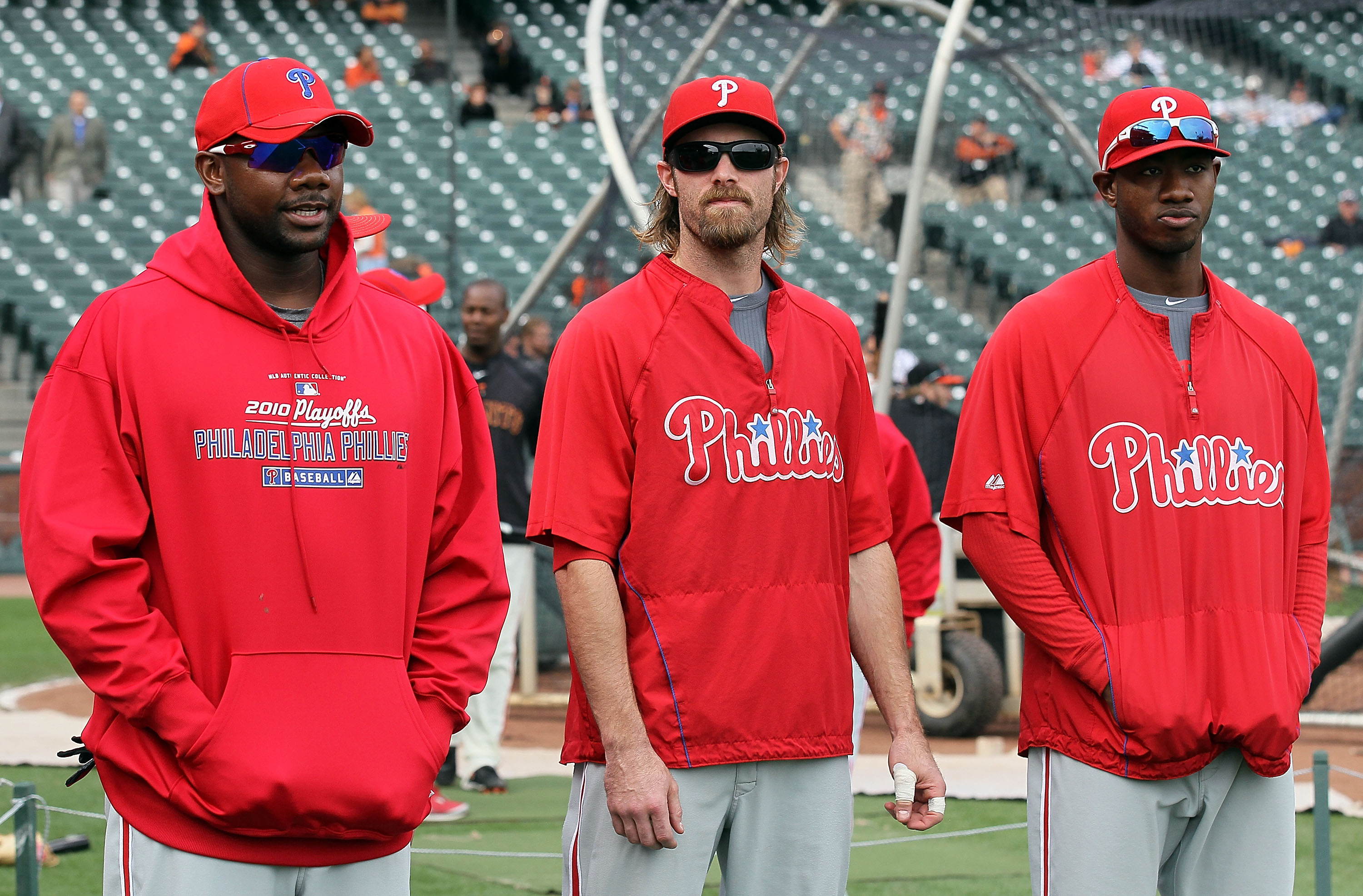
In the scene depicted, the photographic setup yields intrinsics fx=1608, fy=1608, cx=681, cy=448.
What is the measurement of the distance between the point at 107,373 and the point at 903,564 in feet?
10.4

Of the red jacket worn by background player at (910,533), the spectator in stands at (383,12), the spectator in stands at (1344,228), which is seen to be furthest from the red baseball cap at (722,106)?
the spectator in stands at (383,12)

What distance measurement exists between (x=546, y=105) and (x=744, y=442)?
19.1 m

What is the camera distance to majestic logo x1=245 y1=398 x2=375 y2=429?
2.63 m

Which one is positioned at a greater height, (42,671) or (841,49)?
(841,49)

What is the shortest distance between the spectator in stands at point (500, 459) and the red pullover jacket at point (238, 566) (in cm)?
411

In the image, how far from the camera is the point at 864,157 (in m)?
8.78

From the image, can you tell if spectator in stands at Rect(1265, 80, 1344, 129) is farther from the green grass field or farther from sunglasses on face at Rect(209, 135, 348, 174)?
sunglasses on face at Rect(209, 135, 348, 174)

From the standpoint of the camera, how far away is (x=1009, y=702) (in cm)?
880

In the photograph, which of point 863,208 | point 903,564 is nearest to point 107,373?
point 903,564

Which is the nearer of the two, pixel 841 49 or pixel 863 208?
pixel 863 208

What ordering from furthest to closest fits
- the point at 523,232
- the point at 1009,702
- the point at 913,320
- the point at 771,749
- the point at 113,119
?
the point at 113,119, the point at 523,232, the point at 913,320, the point at 1009,702, the point at 771,749

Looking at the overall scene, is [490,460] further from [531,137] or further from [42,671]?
[531,137]

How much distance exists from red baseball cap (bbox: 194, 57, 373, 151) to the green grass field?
331cm

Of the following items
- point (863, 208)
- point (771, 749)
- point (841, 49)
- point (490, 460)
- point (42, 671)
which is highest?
point (841, 49)
